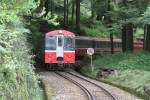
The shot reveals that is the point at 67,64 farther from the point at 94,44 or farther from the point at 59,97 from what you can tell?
the point at 59,97

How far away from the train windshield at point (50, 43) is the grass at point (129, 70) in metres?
2.73

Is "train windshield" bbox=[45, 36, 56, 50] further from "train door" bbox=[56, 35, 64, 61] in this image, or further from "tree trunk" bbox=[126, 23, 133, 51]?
"tree trunk" bbox=[126, 23, 133, 51]

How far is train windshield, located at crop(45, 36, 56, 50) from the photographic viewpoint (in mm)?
32250

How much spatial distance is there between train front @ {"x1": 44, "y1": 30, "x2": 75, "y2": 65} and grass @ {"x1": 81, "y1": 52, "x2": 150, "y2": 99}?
1507 millimetres

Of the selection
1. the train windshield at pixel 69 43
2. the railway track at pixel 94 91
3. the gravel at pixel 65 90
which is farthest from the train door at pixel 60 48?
the railway track at pixel 94 91

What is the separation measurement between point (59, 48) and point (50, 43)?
0.75 metres

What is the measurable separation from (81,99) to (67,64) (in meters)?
14.7

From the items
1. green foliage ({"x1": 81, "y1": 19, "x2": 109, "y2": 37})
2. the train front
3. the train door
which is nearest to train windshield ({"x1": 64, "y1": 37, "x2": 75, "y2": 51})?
the train front

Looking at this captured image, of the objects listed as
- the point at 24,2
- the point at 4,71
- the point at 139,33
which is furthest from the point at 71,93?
the point at 139,33

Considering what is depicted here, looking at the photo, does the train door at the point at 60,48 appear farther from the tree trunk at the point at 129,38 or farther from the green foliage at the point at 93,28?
the green foliage at the point at 93,28

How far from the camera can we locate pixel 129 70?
25125mm

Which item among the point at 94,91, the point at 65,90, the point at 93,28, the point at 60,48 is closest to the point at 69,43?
the point at 60,48

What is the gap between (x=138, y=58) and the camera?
91.3 feet

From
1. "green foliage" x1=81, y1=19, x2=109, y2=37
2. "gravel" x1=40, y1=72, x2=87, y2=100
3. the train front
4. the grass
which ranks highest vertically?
"green foliage" x1=81, y1=19, x2=109, y2=37
